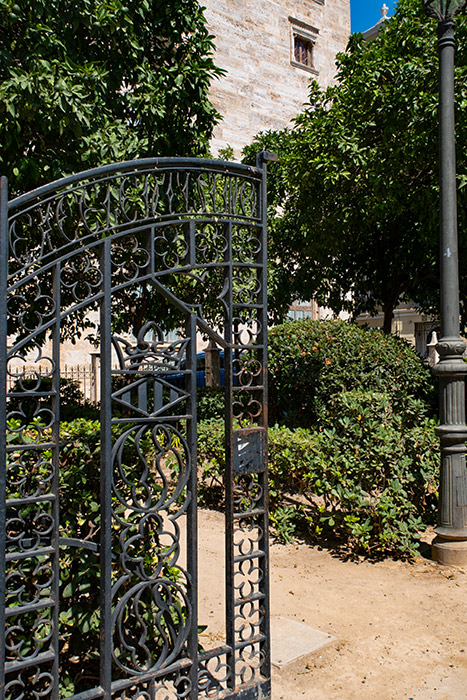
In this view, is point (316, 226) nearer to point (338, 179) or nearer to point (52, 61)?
point (338, 179)

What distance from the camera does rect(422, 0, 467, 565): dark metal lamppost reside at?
17.7ft

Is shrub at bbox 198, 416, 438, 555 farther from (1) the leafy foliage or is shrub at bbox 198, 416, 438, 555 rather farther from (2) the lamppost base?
(2) the lamppost base

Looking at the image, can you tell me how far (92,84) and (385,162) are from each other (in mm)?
4803

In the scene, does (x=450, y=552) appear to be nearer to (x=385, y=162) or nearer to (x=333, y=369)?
(x=333, y=369)

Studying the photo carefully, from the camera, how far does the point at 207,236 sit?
10.2ft

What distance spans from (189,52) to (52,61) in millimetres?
3031

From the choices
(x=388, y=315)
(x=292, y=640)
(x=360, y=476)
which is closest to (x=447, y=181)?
(x=360, y=476)

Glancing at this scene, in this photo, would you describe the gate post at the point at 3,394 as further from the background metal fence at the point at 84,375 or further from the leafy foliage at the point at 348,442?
the background metal fence at the point at 84,375

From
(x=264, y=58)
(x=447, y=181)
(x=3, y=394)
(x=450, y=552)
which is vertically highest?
(x=264, y=58)

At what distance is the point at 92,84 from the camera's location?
639cm

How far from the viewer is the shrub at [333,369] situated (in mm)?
6984

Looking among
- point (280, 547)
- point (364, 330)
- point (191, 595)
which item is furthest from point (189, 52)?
point (191, 595)

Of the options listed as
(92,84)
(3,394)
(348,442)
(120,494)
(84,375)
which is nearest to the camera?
(3,394)

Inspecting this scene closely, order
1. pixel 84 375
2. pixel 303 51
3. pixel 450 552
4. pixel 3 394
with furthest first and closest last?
1. pixel 303 51
2. pixel 84 375
3. pixel 450 552
4. pixel 3 394
